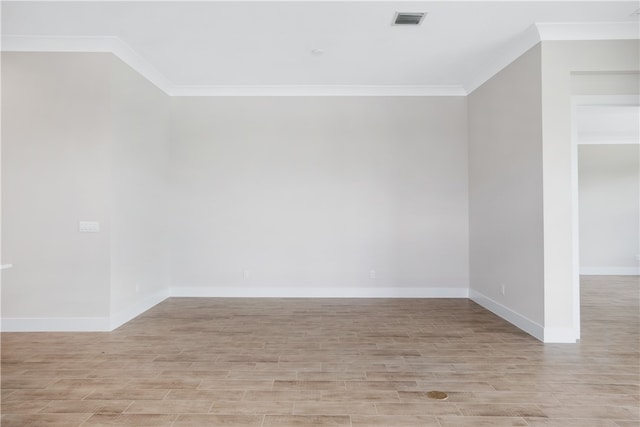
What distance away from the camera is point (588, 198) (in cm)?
787

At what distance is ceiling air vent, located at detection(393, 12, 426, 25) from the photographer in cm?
337

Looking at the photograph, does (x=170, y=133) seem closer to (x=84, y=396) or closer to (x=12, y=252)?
(x=12, y=252)

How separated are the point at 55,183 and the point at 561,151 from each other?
5.21m

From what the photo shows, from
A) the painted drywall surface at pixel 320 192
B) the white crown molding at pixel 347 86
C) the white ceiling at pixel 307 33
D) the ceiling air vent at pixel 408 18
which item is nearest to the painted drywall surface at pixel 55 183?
the white crown molding at pixel 347 86

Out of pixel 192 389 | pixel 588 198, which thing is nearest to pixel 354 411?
pixel 192 389

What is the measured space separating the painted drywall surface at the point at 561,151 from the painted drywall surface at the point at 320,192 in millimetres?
1898

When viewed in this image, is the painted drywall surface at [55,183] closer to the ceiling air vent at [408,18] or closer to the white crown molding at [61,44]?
the white crown molding at [61,44]

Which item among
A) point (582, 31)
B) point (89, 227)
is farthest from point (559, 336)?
point (89, 227)

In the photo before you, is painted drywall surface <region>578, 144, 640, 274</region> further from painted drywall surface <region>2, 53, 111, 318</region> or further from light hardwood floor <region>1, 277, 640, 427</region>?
painted drywall surface <region>2, 53, 111, 318</region>

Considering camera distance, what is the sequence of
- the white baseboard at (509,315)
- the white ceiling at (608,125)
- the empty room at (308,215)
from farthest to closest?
the white ceiling at (608,125)
the white baseboard at (509,315)
the empty room at (308,215)

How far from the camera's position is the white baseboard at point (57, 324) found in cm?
388

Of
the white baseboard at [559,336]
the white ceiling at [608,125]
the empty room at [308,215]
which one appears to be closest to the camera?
the empty room at [308,215]

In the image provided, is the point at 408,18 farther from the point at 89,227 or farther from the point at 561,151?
the point at 89,227

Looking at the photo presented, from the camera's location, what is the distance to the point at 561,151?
357 cm
